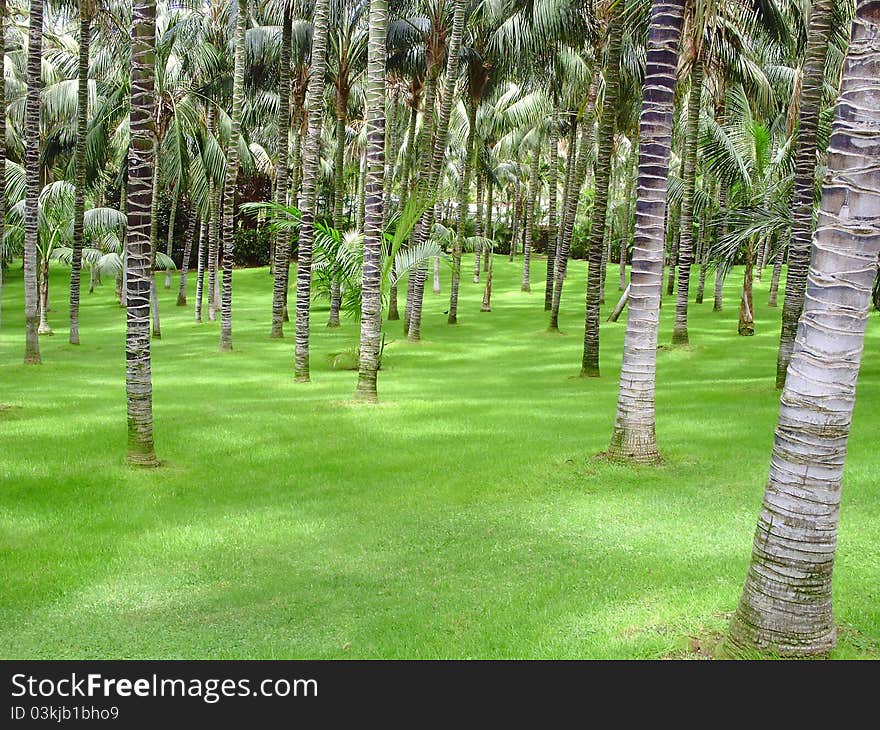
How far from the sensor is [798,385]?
16.3ft

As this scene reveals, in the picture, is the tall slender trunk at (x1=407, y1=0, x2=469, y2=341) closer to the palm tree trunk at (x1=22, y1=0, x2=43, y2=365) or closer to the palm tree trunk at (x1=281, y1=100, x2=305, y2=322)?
the palm tree trunk at (x1=281, y1=100, x2=305, y2=322)

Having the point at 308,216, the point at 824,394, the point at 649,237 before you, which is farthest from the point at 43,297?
the point at 824,394

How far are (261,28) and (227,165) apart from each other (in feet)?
22.1

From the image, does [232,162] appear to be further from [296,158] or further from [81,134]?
[296,158]

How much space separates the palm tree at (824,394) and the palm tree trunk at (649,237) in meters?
5.23

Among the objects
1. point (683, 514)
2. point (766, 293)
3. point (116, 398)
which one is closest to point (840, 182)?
point (683, 514)

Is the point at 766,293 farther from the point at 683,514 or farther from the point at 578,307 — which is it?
the point at 683,514

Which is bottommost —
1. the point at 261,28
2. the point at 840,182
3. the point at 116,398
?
the point at 116,398

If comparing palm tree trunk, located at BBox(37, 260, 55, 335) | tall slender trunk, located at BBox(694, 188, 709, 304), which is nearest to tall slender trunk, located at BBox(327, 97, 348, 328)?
palm tree trunk, located at BBox(37, 260, 55, 335)

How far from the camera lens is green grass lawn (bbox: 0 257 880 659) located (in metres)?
6.12

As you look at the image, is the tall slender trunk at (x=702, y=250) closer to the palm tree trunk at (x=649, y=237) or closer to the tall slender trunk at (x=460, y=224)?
the tall slender trunk at (x=460, y=224)

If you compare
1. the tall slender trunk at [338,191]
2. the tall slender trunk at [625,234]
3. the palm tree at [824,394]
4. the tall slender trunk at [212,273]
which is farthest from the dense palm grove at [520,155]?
the tall slender trunk at [625,234]

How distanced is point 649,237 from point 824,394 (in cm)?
577

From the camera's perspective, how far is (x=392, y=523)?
8.66 meters
